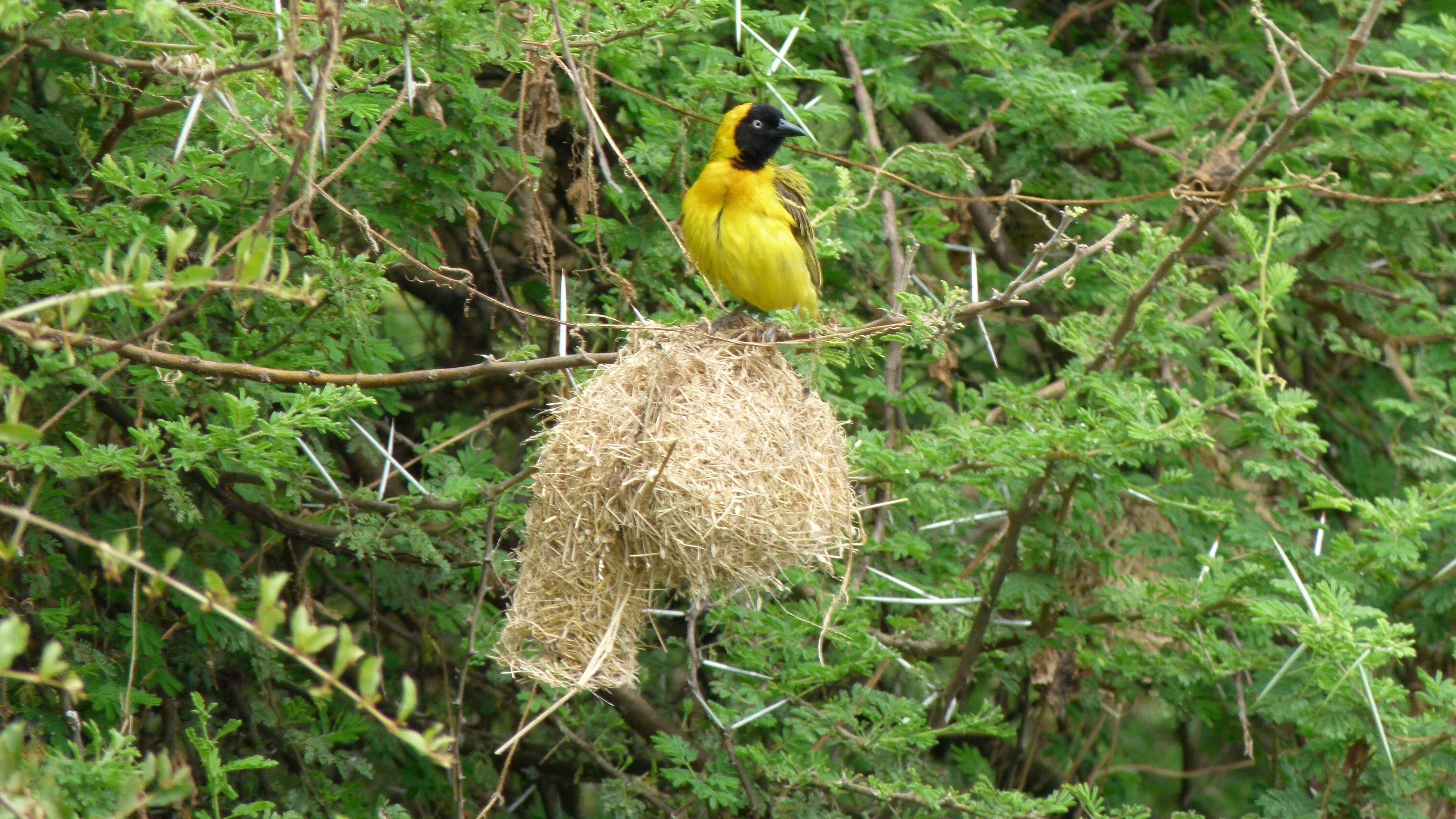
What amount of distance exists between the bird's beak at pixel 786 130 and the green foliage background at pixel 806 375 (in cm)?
13

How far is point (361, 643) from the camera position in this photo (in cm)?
445

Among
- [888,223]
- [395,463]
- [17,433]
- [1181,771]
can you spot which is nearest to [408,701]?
[17,433]

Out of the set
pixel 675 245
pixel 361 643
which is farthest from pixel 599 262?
pixel 361 643

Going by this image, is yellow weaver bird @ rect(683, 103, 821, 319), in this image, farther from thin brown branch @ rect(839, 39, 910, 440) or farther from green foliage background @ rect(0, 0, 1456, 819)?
thin brown branch @ rect(839, 39, 910, 440)

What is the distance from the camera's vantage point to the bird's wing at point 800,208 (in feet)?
12.7

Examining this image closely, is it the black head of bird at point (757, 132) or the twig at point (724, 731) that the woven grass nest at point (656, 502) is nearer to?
the twig at point (724, 731)

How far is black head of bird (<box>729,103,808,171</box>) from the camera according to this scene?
3900 millimetres

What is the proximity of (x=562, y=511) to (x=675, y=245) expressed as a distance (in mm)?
1215

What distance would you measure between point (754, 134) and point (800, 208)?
24cm

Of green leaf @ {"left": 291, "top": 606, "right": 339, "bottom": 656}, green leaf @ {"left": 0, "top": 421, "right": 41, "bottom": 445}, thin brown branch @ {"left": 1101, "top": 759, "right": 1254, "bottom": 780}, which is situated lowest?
thin brown branch @ {"left": 1101, "top": 759, "right": 1254, "bottom": 780}

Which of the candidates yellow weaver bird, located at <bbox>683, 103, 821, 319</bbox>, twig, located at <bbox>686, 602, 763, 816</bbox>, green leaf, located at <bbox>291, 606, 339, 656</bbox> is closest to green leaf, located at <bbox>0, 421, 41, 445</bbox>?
green leaf, located at <bbox>291, 606, 339, 656</bbox>

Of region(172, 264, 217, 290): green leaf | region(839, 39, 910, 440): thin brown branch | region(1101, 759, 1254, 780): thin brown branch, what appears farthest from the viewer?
region(1101, 759, 1254, 780): thin brown branch

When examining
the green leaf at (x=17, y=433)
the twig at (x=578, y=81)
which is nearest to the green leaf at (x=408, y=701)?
the green leaf at (x=17, y=433)

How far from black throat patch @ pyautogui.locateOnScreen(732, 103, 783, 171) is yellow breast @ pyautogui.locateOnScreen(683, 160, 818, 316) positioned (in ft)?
0.15
